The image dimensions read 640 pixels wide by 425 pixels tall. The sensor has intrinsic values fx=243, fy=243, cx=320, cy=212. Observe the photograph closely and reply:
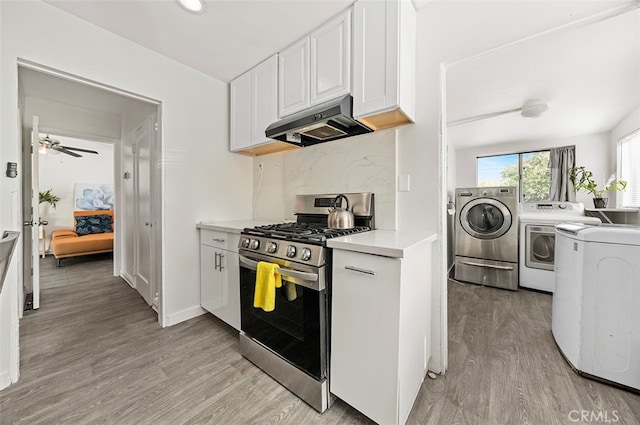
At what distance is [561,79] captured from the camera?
231cm

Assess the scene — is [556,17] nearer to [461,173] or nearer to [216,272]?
[216,272]

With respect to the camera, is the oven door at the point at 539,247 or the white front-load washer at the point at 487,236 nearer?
the oven door at the point at 539,247

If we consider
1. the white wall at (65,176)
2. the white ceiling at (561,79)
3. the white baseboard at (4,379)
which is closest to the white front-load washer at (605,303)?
the white ceiling at (561,79)

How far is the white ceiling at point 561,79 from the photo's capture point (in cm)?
174

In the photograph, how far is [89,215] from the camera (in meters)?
5.09

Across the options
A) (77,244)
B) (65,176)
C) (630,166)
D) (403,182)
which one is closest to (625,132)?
(630,166)

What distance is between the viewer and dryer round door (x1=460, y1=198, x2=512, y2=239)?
10.7 ft

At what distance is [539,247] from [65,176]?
8808 mm

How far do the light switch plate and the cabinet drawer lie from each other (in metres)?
1.34

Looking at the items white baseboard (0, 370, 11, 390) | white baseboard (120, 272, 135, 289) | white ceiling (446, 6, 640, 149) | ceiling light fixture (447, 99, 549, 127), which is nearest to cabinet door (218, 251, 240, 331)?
white baseboard (0, 370, 11, 390)

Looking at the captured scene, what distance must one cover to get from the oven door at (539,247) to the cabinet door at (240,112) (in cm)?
361

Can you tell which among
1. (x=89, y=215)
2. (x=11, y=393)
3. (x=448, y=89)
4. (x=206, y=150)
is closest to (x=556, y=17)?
(x=448, y=89)

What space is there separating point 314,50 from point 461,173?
14.7ft

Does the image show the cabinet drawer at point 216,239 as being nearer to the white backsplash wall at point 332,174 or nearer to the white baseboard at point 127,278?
the white backsplash wall at point 332,174
